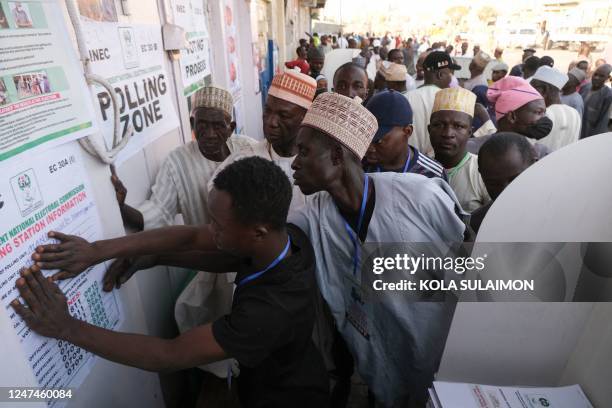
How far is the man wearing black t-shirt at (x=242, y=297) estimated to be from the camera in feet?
3.33

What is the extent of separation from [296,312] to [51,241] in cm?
70

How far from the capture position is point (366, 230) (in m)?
1.62

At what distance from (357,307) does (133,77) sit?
139 cm

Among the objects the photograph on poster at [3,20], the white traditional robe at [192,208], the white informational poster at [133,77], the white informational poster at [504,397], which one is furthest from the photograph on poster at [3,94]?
the white informational poster at [504,397]

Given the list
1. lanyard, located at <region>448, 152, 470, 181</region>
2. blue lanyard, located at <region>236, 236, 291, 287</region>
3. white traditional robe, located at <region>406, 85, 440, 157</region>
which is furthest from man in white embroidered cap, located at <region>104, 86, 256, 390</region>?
white traditional robe, located at <region>406, 85, 440, 157</region>

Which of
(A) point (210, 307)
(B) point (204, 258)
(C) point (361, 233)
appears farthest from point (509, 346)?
(A) point (210, 307)

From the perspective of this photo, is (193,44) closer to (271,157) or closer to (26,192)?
(271,157)

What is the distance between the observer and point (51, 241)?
103 centimetres

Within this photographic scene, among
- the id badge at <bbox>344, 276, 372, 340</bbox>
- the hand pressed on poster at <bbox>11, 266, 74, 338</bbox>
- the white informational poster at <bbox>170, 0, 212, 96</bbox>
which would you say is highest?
the white informational poster at <bbox>170, 0, 212, 96</bbox>

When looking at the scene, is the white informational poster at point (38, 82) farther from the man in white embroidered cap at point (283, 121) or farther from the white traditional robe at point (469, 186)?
the white traditional robe at point (469, 186)

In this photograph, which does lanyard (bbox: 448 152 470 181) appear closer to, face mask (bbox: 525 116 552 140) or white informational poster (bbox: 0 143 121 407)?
face mask (bbox: 525 116 552 140)

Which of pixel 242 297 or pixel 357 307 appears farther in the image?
pixel 357 307

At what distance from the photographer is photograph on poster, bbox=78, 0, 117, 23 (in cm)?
132

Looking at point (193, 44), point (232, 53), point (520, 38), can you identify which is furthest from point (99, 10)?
point (520, 38)
